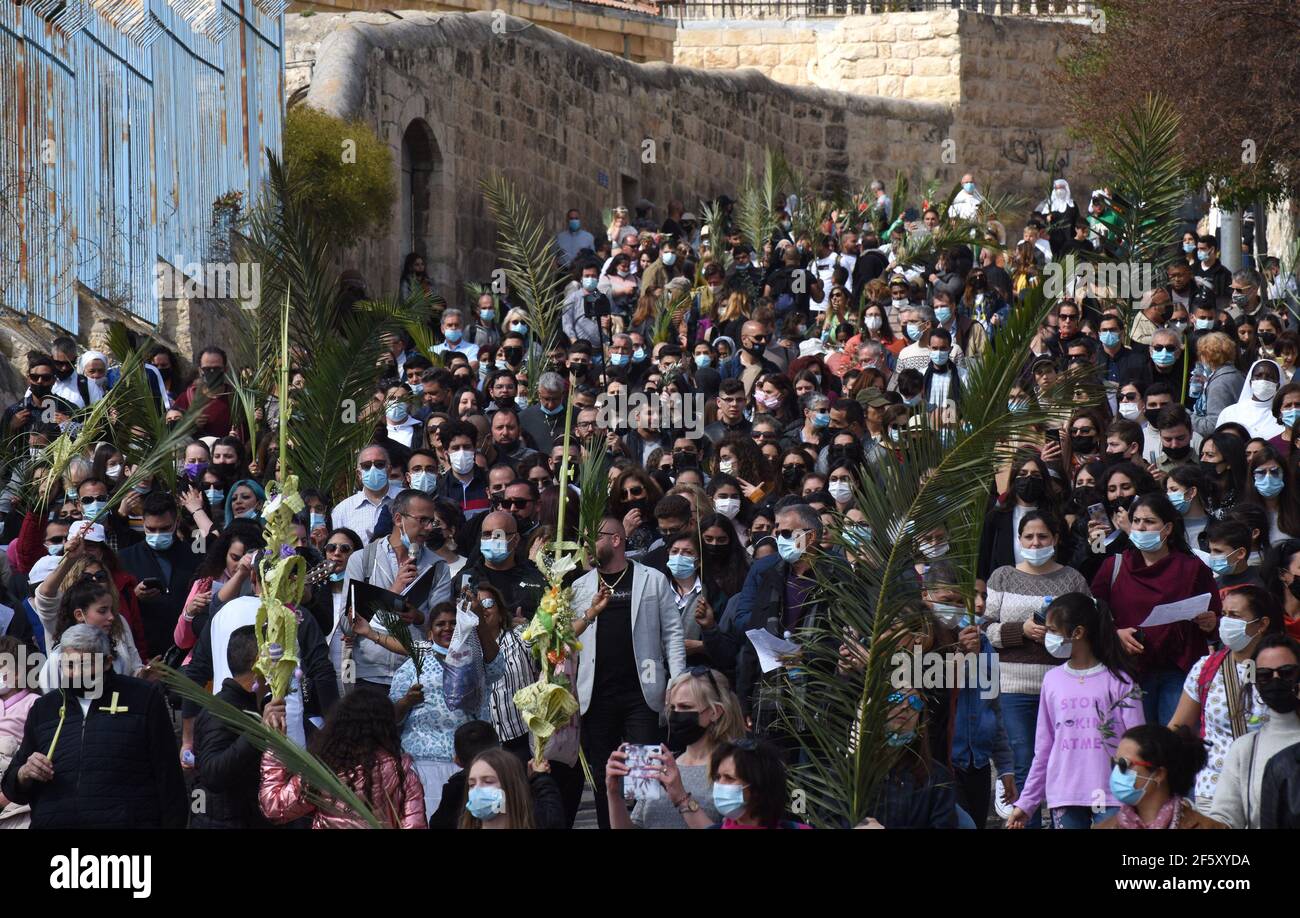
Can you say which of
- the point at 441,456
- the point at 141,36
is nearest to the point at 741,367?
the point at 441,456

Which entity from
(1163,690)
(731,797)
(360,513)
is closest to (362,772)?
(731,797)

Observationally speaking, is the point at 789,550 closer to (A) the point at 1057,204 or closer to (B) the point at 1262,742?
(B) the point at 1262,742

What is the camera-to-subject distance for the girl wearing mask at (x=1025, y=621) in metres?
7.97

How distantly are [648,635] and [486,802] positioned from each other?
6.26 ft

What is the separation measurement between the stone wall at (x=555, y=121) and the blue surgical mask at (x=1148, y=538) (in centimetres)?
1150

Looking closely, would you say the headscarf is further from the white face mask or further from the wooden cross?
the white face mask

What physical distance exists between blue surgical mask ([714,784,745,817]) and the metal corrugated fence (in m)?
8.66

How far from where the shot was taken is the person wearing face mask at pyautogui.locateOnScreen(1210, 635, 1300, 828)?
21.0 ft

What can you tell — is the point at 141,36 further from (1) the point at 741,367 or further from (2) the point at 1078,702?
(2) the point at 1078,702

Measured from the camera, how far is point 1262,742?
6.49 m

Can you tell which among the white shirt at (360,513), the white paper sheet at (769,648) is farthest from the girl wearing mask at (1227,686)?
the white shirt at (360,513)

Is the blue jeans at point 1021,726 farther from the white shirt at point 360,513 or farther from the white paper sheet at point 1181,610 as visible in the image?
the white shirt at point 360,513

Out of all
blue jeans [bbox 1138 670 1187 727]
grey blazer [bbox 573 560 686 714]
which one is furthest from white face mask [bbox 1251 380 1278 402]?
grey blazer [bbox 573 560 686 714]

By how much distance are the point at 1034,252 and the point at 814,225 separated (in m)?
3.54
